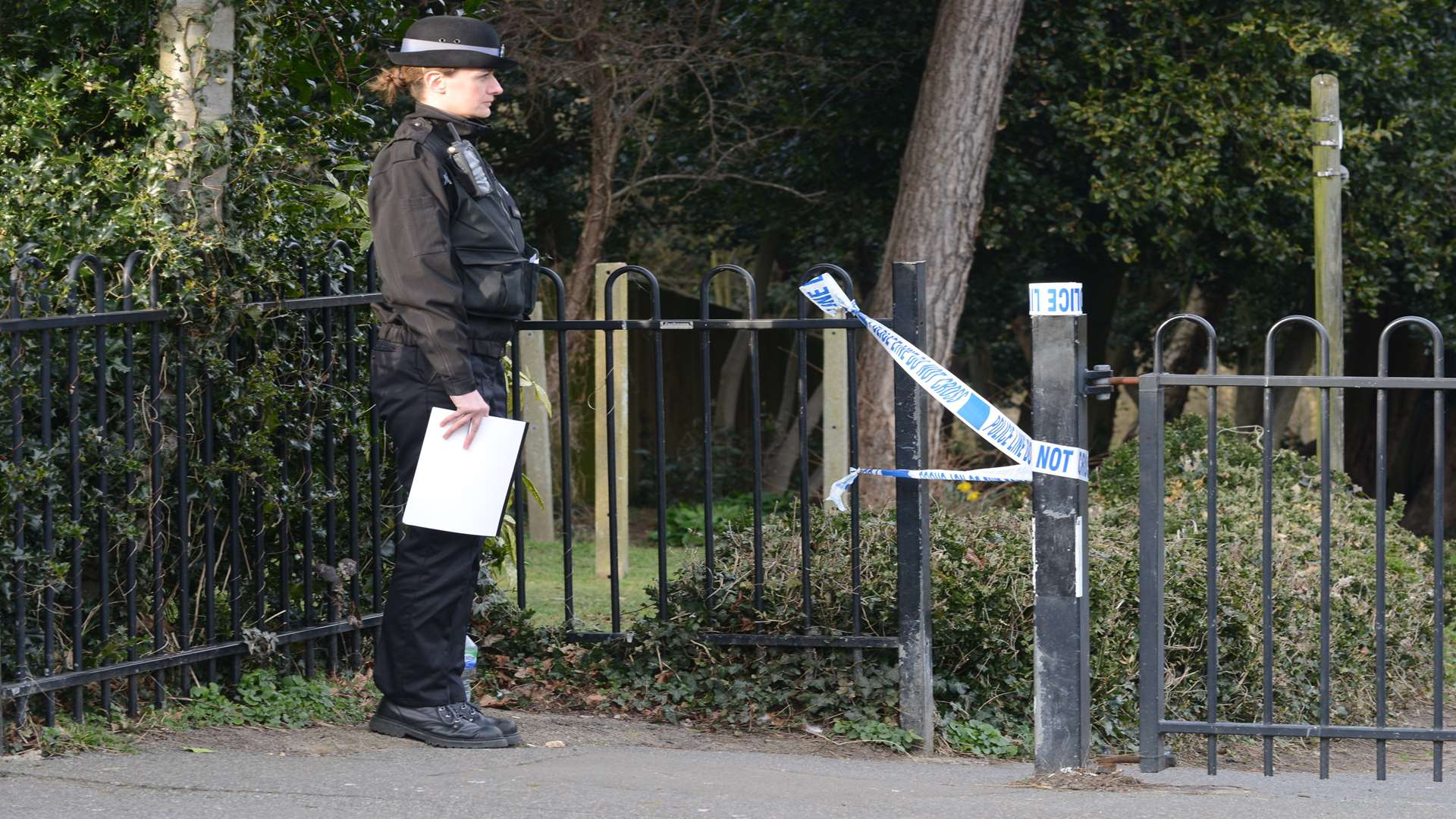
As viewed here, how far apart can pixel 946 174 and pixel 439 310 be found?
7.44 m

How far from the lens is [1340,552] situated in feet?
24.0

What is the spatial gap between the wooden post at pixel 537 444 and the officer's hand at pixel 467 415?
5.88m

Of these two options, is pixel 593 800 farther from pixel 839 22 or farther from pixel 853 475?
pixel 839 22

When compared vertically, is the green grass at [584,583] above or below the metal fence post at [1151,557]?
below

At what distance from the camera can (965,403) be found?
4.34 metres

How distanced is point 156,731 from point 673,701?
5.59 ft

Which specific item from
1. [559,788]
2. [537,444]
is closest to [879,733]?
[559,788]

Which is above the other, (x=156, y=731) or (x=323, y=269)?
(x=323, y=269)

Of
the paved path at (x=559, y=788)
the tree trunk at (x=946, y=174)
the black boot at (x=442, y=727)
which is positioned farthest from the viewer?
the tree trunk at (x=946, y=174)

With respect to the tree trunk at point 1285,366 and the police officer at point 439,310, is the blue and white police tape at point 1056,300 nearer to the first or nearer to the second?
the police officer at point 439,310

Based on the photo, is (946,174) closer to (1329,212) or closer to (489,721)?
(1329,212)

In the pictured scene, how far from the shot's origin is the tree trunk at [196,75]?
4.66m

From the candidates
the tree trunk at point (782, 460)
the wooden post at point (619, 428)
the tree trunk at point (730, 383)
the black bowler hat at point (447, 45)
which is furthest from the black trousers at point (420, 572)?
the tree trunk at point (730, 383)

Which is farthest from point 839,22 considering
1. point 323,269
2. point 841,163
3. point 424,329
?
point 424,329
